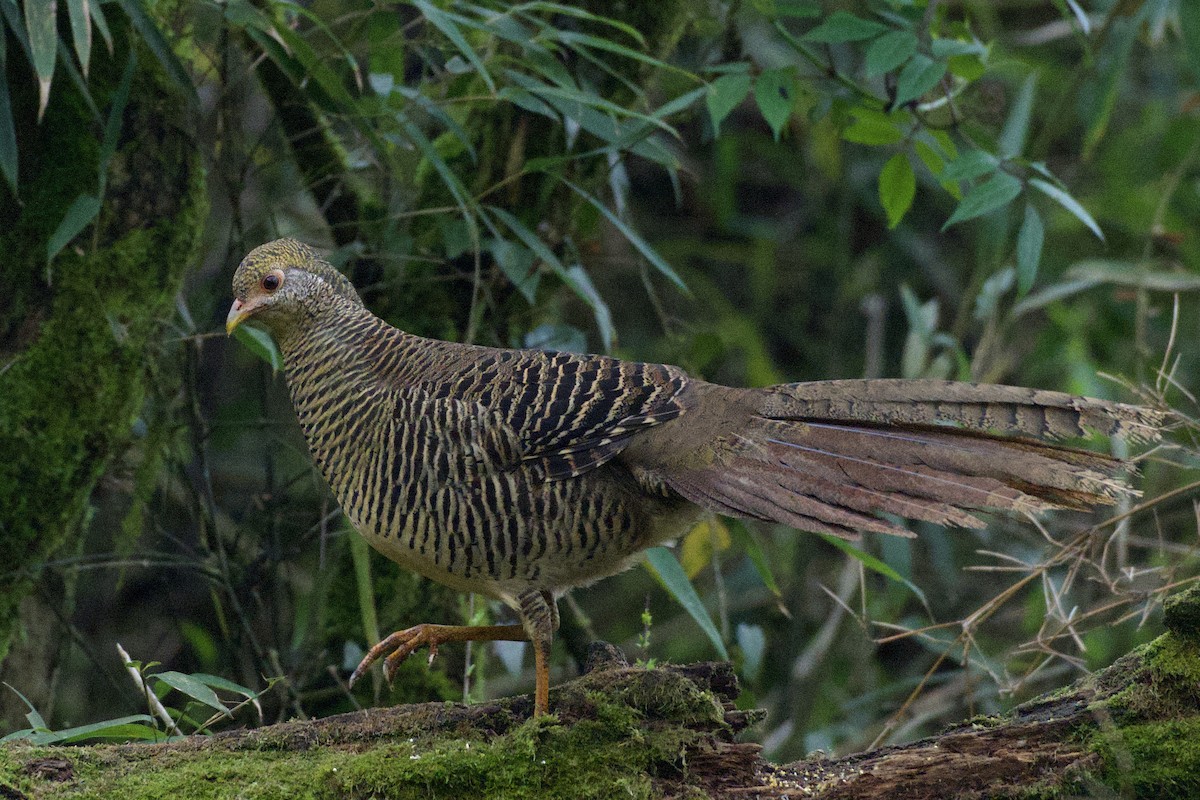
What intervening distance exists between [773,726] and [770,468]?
3.40m

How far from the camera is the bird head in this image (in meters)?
3.51

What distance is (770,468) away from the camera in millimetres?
3088

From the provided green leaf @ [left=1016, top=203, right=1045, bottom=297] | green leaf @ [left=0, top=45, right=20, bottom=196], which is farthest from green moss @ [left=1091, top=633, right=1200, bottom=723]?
green leaf @ [left=0, top=45, right=20, bottom=196]

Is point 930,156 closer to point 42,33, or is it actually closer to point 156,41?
point 156,41

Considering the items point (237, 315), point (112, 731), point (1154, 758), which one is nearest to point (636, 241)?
point (237, 315)

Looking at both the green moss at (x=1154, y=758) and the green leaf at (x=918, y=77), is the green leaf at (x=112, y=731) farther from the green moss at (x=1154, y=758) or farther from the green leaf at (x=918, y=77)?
the green leaf at (x=918, y=77)

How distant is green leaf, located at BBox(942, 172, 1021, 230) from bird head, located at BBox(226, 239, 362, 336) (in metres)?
1.85

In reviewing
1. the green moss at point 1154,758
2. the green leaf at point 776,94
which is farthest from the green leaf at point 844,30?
the green moss at point 1154,758

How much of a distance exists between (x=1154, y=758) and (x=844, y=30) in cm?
241

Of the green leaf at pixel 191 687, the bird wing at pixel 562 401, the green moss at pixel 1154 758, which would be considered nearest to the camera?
the green moss at pixel 1154 758

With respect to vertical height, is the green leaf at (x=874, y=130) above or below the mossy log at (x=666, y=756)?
above

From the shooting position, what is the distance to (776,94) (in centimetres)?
403

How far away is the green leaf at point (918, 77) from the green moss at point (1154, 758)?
6.51 feet

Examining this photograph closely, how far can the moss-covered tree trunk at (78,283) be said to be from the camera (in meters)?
3.76
